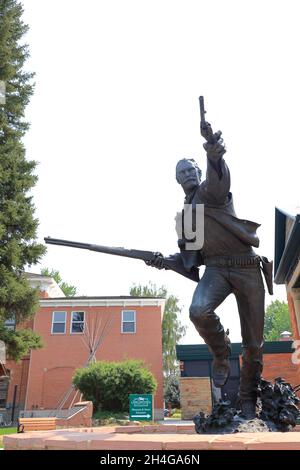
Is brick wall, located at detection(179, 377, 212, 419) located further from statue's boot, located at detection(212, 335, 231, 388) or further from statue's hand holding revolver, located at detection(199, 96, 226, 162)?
statue's hand holding revolver, located at detection(199, 96, 226, 162)

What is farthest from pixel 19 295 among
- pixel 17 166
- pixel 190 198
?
pixel 190 198

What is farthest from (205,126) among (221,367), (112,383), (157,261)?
(112,383)

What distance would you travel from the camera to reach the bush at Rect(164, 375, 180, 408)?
1359 inches

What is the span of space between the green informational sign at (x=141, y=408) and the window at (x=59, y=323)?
14457mm

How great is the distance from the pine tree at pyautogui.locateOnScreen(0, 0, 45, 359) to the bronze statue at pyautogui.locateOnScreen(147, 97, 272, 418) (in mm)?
15303

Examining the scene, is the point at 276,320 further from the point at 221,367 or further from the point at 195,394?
the point at 221,367

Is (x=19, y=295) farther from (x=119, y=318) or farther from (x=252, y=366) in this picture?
(x=252, y=366)

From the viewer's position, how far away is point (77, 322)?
102ft

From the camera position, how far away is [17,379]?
30.5 metres

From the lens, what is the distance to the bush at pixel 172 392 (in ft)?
113

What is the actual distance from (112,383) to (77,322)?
384 inches

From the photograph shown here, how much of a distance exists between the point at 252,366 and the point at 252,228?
1.40 m

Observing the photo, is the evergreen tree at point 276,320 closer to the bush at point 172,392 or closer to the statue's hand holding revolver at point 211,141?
the bush at point 172,392

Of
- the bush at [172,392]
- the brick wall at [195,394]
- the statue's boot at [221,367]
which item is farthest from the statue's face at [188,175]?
the bush at [172,392]
